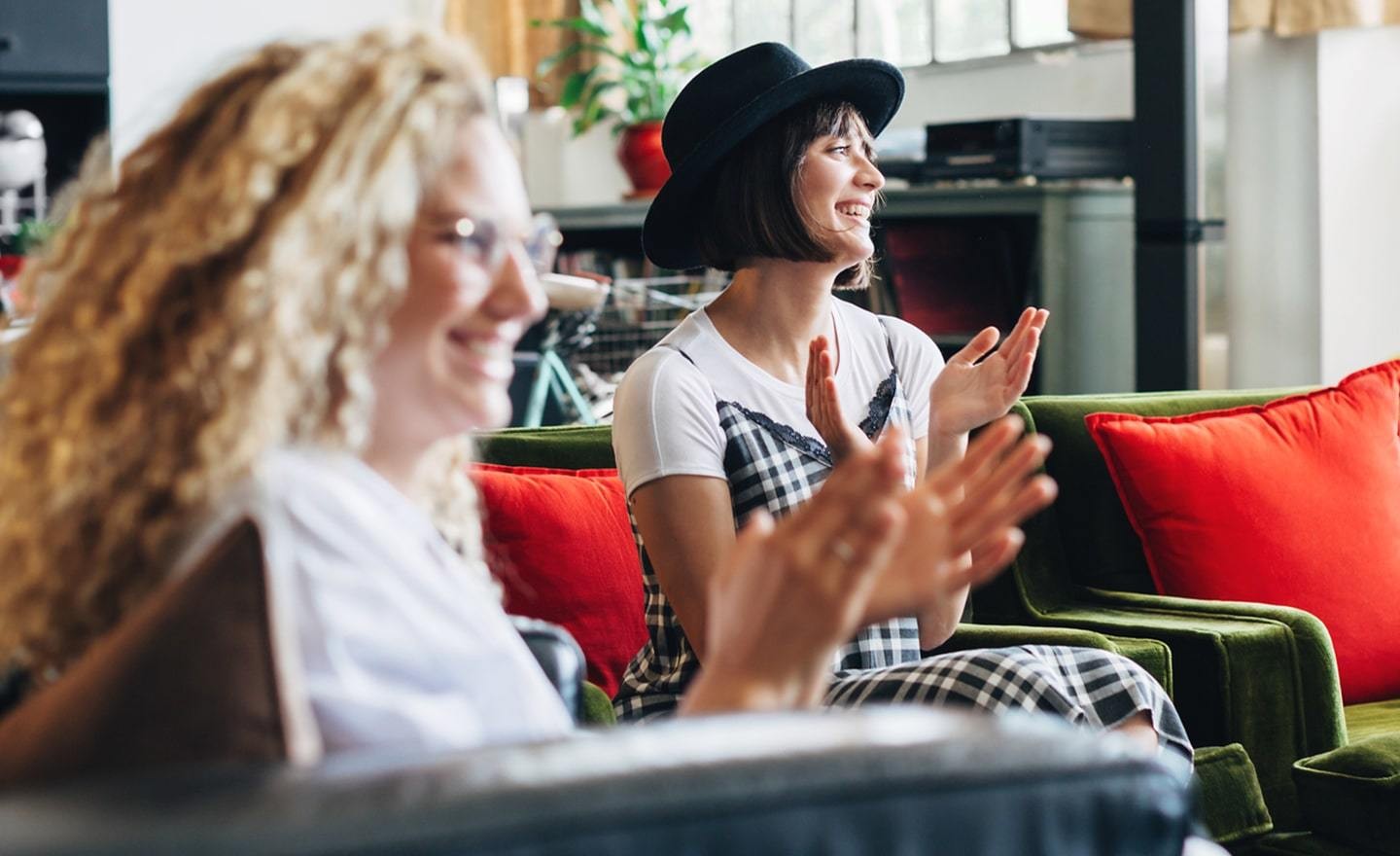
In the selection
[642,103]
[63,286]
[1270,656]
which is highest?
[642,103]

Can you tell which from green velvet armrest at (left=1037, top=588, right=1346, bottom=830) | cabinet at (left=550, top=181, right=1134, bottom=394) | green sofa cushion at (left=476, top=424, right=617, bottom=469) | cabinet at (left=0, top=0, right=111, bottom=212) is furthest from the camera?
cabinet at (left=0, top=0, right=111, bottom=212)

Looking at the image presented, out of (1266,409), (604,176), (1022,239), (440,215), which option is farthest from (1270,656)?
(604,176)

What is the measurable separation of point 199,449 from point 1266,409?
6.69 ft

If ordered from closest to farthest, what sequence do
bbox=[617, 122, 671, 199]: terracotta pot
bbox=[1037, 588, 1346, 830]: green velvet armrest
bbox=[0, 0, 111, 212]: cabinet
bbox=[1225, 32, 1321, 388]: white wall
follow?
bbox=[1037, 588, 1346, 830]: green velvet armrest, bbox=[1225, 32, 1321, 388]: white wall, bbox=[0, 0, 111, 212]: cabinet, bbox=[617, 122, 671, 199]: terracotta pot

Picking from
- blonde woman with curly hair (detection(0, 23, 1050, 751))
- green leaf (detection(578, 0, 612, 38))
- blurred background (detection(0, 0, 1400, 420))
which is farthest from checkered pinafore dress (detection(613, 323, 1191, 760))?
green leaf (detection(578, 0, 612, 38))

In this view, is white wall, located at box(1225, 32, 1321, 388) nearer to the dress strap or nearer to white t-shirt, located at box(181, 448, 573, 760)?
Result: the dress strap

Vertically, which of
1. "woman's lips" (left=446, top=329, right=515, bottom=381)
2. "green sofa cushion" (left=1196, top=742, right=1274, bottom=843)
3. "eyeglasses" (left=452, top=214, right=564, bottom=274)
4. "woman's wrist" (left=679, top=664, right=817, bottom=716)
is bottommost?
"green sofa cushion" (left=1196, top=742, right=1274, bottom=843)

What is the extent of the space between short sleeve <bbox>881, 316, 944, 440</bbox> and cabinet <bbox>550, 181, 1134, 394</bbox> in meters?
2.43

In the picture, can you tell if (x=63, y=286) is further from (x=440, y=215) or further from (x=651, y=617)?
(x=651, y=617)

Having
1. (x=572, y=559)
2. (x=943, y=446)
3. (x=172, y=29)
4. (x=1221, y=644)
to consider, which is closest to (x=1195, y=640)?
(x=1221, y=644)

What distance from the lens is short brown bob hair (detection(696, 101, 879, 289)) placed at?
1898 millimetres

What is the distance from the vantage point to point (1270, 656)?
2.12 metres

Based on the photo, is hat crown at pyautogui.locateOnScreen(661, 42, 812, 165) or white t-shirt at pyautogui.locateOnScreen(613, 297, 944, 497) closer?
white t-shirt at pyautogui.locateOnScreen(613, 297, 944, 497)

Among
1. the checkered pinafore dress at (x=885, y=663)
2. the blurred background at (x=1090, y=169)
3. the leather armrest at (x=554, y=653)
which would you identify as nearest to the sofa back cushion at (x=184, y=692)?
the leather armrest at (x=554, y=653)
